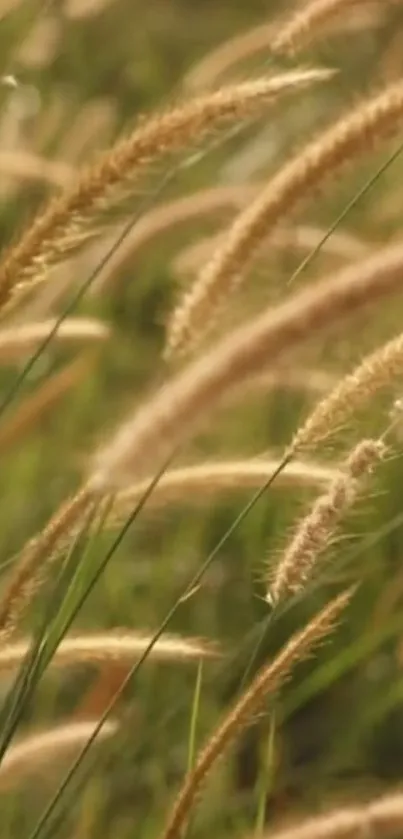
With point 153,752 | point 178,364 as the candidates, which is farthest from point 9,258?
point 153,752

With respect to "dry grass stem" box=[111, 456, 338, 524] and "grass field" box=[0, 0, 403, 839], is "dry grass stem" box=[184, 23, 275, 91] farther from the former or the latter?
"dry grass stem" box=[111, 456, 338, 524]

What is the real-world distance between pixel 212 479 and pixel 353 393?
0.14m

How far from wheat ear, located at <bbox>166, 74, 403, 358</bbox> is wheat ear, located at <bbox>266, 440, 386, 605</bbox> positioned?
73mm

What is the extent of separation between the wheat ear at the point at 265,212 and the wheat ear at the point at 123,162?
0.08ft

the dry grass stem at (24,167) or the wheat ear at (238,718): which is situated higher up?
the dry grass stem at (24,167)

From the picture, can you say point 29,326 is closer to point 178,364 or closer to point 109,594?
point 178,364

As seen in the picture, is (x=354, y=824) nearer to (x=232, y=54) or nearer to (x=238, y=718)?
(x=238, y=718)

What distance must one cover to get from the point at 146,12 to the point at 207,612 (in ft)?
4.14

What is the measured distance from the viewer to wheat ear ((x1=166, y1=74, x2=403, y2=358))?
43 cm

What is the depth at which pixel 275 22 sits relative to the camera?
2.81 feet

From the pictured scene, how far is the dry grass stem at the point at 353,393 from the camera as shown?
43 cm

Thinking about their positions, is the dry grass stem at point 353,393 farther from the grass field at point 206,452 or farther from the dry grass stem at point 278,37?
the dry grass stem at point 278,37

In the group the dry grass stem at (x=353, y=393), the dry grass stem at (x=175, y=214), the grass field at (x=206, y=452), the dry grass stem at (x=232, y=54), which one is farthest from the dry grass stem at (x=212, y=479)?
the dry grass stem at (x=232, y=54)

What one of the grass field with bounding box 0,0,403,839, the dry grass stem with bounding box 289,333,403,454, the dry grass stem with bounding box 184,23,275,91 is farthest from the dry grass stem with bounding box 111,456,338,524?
the dry grass stem with bounding box 184,23,275,91
